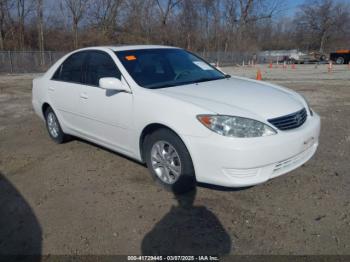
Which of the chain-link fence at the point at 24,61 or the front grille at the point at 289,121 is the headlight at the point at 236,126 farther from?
the chain-link fence at the point at 24,61

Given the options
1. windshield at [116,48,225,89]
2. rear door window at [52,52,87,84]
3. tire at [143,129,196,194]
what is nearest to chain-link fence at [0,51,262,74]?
rear door window at [52,52,87,84]

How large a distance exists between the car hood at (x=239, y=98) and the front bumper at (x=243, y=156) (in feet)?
0.89

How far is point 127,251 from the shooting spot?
2652 millimetres

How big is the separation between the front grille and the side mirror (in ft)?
5.58

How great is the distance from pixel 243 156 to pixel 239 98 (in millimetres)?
731

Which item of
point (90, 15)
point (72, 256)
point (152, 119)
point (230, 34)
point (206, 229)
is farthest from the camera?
point (230, 34)

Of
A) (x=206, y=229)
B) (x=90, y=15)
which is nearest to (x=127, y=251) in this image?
(x=206, y=229)

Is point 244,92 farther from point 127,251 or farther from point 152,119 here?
point 127,251

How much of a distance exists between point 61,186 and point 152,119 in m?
1.44

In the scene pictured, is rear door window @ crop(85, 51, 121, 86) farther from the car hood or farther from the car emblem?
the car emblem

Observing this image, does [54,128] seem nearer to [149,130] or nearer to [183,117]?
[149,130]

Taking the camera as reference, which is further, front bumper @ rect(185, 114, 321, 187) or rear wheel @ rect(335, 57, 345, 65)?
rear wheel @ rect(335, 57, 345, 65)

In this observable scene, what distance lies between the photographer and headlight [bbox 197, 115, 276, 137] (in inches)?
118

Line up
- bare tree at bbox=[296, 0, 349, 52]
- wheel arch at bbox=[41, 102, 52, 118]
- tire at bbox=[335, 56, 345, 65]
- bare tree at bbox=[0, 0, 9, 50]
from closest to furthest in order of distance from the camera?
wheel arch at bbox=[41, 102, 52, 118], bare tree at bbox=[0, 0, 9, 50], tire at bbox=[335, 56, 345, 65], bare tree at bbox=[296, 0, 349, 52]
